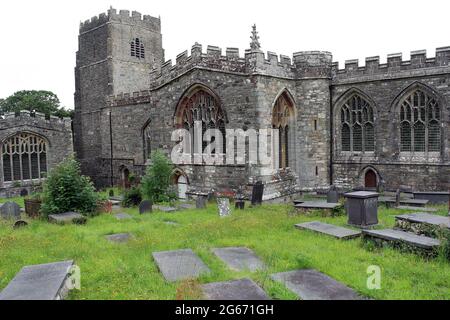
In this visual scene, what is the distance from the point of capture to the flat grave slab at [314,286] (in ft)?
18.4

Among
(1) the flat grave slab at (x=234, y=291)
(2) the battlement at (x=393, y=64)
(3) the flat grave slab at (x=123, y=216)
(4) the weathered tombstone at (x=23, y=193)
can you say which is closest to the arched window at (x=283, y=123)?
(2) the battlement at (x=393, y=64)

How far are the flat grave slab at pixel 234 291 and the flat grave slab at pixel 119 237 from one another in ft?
14.4

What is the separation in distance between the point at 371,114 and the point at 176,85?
370 inches

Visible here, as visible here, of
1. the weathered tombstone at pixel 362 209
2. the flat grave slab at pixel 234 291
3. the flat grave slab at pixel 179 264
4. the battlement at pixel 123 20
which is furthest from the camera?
the battlement at pixel 123 20

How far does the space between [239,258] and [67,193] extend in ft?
27.7

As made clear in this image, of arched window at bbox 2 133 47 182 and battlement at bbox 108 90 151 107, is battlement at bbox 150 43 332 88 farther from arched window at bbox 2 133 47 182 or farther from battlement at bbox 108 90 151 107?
arched window at bbox 2 133 47 182

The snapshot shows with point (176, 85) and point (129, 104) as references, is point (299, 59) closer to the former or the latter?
point (176, 85)

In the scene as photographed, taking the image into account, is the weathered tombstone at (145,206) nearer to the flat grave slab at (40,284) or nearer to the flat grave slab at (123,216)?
the flat grave slab at (123,216)

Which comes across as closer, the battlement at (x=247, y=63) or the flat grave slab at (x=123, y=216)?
the flat grave slab at (x=123, y=216)

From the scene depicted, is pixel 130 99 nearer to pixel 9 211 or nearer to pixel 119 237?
pixel 9 211

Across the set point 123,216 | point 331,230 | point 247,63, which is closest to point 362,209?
point 331,230

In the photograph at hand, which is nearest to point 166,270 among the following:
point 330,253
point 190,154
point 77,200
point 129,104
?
point 330,253
